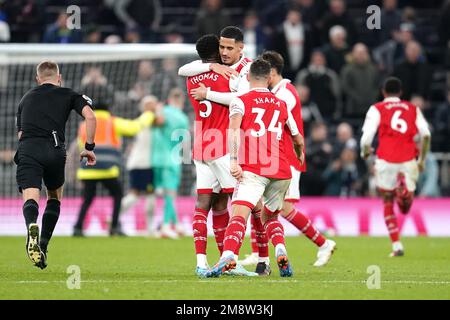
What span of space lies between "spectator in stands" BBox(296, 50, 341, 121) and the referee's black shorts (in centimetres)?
1218

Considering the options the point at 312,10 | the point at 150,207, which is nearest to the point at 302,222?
the point at 150,207

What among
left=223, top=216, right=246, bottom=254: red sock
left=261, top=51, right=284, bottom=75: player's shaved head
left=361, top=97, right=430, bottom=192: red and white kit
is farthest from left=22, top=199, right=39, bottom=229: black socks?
→ left=361, top=97, right=430, bottom=192: red and white kit

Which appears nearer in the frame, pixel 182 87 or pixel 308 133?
pixel 182 87

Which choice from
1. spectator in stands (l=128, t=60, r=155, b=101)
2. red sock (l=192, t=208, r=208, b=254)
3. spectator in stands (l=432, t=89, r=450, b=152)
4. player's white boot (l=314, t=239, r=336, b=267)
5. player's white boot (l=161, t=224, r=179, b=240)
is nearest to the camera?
red sock (l=192, t=208, r=208, b=254)

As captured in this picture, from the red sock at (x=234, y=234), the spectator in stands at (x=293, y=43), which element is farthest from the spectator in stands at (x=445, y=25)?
the red sock at (x=234, y=234)

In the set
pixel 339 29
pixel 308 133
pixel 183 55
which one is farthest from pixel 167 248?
pixel 339 29

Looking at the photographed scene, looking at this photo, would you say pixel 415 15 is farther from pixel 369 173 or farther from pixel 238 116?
pixel 238 116

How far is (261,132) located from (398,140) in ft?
17.9

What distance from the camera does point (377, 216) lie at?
69.4 feet

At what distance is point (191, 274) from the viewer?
1196 cm

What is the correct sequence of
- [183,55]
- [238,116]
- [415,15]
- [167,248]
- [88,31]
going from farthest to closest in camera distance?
[415,15] → [88,31] → [183,55] → [167,248] → [238,116]

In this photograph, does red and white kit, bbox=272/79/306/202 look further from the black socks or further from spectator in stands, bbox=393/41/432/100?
spectator in stands, bbox=393/41/432/100

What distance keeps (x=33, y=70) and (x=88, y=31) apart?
1987mm

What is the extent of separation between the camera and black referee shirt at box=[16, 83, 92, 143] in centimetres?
1207
